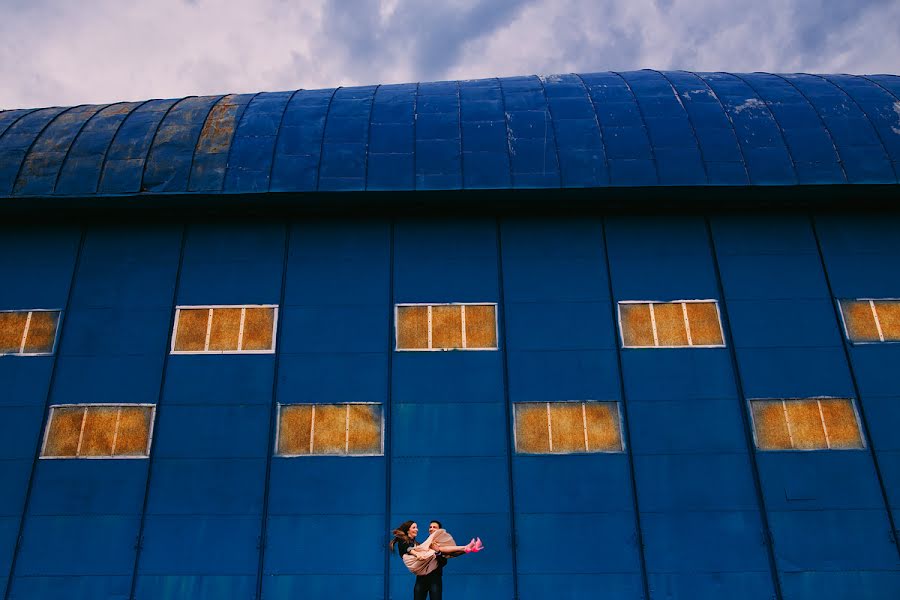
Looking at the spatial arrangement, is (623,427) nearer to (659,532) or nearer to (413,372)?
(659,532)

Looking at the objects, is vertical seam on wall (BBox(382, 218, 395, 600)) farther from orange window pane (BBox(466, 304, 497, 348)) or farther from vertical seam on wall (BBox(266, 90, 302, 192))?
vertical seam on wall (BBox(266, 90, 302, 192))

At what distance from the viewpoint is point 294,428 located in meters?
13.2

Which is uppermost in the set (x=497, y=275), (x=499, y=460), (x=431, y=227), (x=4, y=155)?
(x=4, y=155)

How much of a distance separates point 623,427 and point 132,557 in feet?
35.0

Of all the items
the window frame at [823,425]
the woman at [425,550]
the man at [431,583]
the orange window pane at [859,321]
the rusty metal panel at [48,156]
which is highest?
the rusty metal panel at [48,156]

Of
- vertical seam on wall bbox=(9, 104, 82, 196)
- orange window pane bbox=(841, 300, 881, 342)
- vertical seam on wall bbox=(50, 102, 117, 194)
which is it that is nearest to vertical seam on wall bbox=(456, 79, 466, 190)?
orange window pane bbox=(841, 300, 881, 342)

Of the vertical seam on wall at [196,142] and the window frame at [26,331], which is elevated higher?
the vertical seam on wall at [196,142]

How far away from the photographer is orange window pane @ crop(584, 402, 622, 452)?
12.9 m

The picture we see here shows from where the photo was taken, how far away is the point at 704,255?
47.2ft

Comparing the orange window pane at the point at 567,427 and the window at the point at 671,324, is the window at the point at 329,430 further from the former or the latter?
the window at the point at 671,324

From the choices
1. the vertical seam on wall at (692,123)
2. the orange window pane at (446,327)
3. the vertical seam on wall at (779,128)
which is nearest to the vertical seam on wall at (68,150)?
the orange window pane at (446,327)

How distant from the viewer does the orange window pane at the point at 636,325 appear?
13648 mm

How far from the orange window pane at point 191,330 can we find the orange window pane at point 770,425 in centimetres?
1251

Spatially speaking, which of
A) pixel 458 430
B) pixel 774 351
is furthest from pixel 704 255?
pixel 458 430
